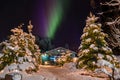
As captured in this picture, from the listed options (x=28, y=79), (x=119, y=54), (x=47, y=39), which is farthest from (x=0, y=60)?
(x=47, y=39)

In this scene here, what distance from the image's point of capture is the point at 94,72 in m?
26.3

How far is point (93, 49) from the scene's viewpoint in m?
25.9

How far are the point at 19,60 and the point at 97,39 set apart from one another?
7.29m

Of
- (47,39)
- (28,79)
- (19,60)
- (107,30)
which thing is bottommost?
(28,79)

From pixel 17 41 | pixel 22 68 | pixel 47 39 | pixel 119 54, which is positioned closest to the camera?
pixel 22 68

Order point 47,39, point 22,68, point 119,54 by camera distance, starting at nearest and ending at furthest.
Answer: point 22,68 < point 119,54 < point 47,39

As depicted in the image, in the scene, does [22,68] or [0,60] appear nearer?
[22,68]

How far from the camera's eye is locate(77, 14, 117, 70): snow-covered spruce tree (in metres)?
25.5

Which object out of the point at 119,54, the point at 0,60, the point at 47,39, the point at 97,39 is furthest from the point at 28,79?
the point at 47,39

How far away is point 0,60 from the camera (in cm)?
2634

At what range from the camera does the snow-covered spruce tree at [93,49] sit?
25484mm

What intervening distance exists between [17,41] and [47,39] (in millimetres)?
58970

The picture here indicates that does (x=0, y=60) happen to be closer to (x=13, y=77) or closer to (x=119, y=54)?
(x=13, y=77)

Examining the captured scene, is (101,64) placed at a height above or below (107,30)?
below
